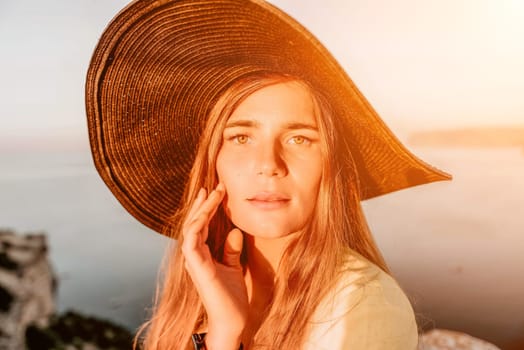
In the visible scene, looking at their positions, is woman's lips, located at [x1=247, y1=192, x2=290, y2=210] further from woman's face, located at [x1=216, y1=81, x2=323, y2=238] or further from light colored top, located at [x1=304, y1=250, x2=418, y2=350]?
light colored top, located at [x1=304, y1=250, x2=418, y2=350]

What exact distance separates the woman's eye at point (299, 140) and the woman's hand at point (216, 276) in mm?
217

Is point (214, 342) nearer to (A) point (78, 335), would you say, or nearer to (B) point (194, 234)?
(B) point (194, 234)

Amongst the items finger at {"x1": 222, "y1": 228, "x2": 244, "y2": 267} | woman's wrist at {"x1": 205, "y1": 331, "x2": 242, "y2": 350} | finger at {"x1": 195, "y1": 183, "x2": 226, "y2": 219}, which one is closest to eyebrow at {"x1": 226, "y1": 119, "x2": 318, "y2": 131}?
finger at {"x1": 195, "y1": 183, "x2": 226, "y2": 219}

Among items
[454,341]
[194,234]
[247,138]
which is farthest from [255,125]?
[454,341]

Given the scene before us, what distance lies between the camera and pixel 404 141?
1.37 meters

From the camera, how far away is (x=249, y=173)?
1.26m

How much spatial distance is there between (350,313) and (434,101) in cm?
55

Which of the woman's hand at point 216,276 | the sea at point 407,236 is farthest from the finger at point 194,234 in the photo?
the sea at point 407,236

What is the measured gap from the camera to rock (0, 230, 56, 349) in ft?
5.07

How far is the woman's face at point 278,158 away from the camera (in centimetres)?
122

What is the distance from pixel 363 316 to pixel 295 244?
240mm

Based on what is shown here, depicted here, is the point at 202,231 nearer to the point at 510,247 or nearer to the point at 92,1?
the point at 92,1

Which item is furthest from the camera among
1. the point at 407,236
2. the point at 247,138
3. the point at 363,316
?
the point at 407,236

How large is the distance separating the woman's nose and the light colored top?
0.88 ft
